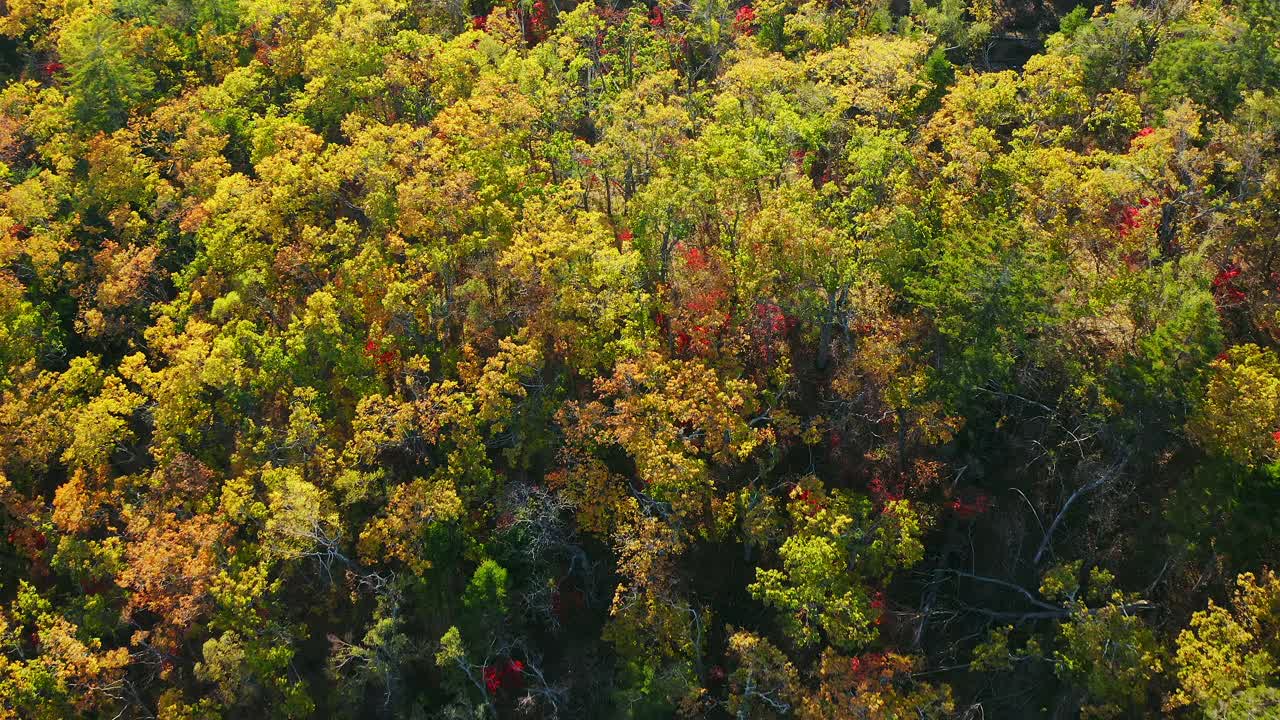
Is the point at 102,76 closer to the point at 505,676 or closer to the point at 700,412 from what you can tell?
the point at 505,676

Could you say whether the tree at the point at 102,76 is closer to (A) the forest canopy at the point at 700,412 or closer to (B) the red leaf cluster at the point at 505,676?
(A) the forest canopy at the point at 700,412

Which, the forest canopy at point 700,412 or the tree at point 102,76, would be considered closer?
the forest canopy at point 700,412

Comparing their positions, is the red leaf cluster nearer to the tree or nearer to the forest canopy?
the forest canopy

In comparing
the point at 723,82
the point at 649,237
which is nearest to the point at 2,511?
the point at 649,237

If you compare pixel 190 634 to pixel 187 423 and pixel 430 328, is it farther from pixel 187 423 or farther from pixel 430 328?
pixel 430 328

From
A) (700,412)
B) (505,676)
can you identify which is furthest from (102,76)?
(700,412)

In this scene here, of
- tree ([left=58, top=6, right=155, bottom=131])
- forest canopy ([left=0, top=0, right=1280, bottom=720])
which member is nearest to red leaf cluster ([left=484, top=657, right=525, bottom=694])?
forest canopy ([left=0, top=0, right=1280, bottom=720])

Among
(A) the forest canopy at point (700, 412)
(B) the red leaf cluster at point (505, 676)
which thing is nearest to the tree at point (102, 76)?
(A) the forest canopy at point (700, 412)

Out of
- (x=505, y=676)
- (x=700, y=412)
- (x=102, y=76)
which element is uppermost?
(x=102, y=76)

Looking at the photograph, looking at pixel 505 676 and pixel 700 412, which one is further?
pixel 505 676
